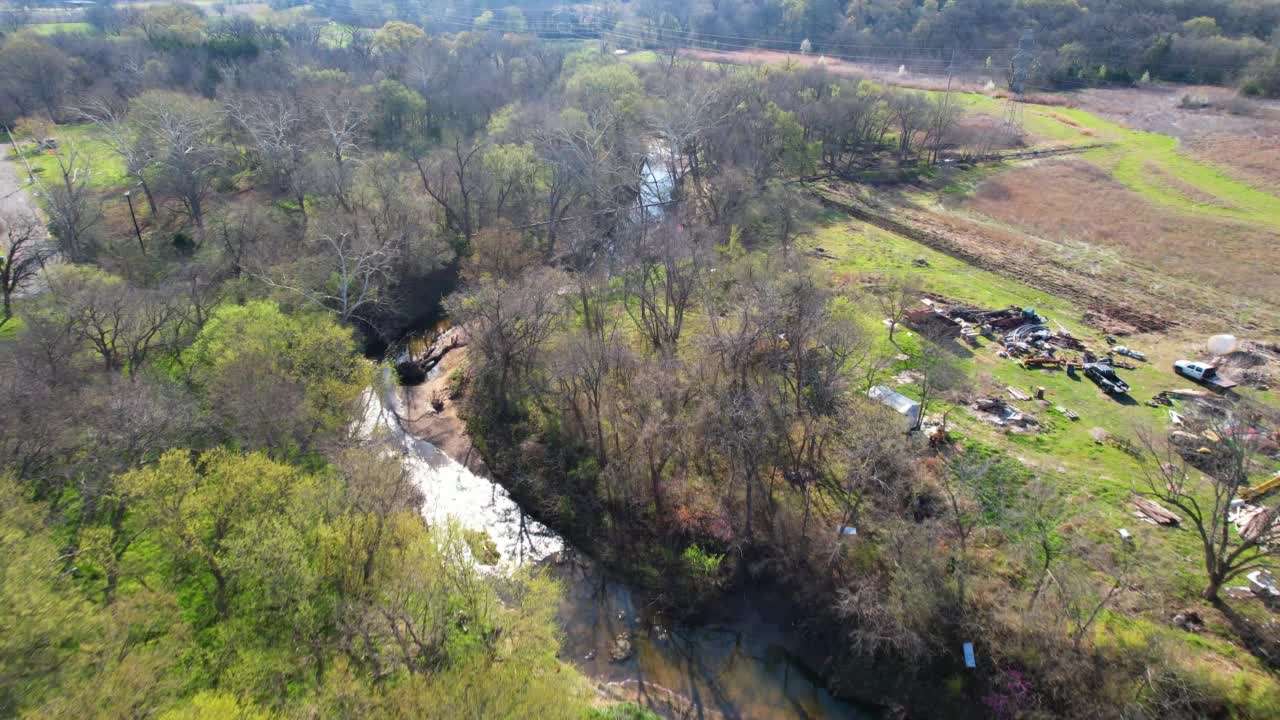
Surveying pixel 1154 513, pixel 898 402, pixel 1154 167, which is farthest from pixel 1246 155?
pixel 898 402

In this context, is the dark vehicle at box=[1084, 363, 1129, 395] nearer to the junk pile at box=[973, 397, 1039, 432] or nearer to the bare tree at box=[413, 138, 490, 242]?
the junk pile at box=[973, 397, 1039, 432]

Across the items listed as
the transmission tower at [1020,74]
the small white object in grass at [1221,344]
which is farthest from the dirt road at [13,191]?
the transmission tower at [1020,74]

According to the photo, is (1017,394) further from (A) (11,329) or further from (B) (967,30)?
(B) (967,30)

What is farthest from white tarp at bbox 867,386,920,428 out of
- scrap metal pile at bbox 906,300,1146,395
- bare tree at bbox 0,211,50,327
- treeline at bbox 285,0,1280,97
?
treeline at bbox 285,0,1280,97

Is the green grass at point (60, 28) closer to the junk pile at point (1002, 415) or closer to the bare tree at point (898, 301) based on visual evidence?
the bare tree at point (898, 301)

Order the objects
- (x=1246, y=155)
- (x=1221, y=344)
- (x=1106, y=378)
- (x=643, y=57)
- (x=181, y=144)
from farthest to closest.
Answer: (x=643, y=57) → (x=1246, y=155) → (x=181, y=144) → (x=1221, y=344) → (x=1106, y=378)
